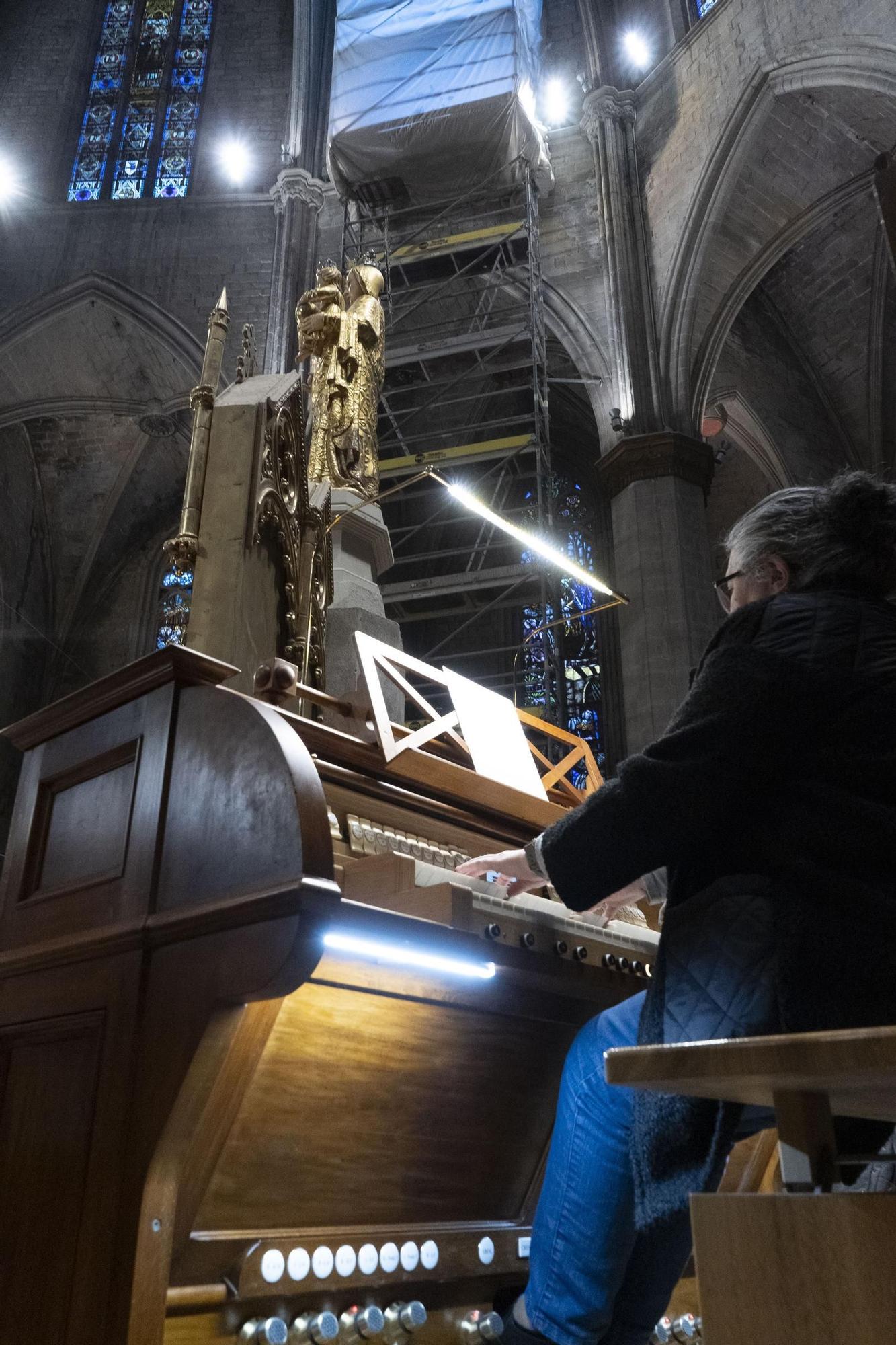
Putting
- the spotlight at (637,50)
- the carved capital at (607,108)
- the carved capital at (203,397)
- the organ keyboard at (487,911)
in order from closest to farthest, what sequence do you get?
the organ keyboard at (487,911), the carved capital at (203,397), the carved capital at (607,108), the spotlight at (637,50)

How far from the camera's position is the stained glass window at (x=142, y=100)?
13.2 m

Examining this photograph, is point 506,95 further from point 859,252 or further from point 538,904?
point 538,904

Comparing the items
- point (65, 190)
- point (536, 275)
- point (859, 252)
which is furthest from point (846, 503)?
point (65, 190)

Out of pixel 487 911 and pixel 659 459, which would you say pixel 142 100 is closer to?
pixel 659 459

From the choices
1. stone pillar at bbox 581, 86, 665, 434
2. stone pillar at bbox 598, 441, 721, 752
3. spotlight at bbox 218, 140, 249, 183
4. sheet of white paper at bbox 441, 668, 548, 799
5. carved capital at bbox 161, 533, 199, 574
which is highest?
spotlight at bbox 218, 140, 249, 183

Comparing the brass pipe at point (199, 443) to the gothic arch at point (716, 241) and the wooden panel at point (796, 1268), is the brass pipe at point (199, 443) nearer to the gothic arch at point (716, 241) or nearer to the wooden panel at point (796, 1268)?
the wooden panel at point (796, 1268)

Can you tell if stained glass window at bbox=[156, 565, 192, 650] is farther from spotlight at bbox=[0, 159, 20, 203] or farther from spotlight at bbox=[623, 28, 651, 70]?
spotlight at bbox=[623, 28, 651, 70]

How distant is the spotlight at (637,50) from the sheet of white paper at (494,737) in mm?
10821

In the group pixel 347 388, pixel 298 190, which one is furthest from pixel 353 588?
pixel 298 190

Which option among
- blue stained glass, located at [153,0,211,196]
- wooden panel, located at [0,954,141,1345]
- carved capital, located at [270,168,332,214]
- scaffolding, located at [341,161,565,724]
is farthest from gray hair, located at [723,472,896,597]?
blue stained glass, located at [153,0,211,196]

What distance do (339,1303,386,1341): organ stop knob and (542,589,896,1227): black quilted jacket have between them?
668 mm

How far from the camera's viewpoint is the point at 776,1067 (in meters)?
0.94

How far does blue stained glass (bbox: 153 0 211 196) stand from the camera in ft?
43.3

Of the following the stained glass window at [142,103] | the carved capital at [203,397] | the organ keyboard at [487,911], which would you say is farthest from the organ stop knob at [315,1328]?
the stained glass window at [142,103]
